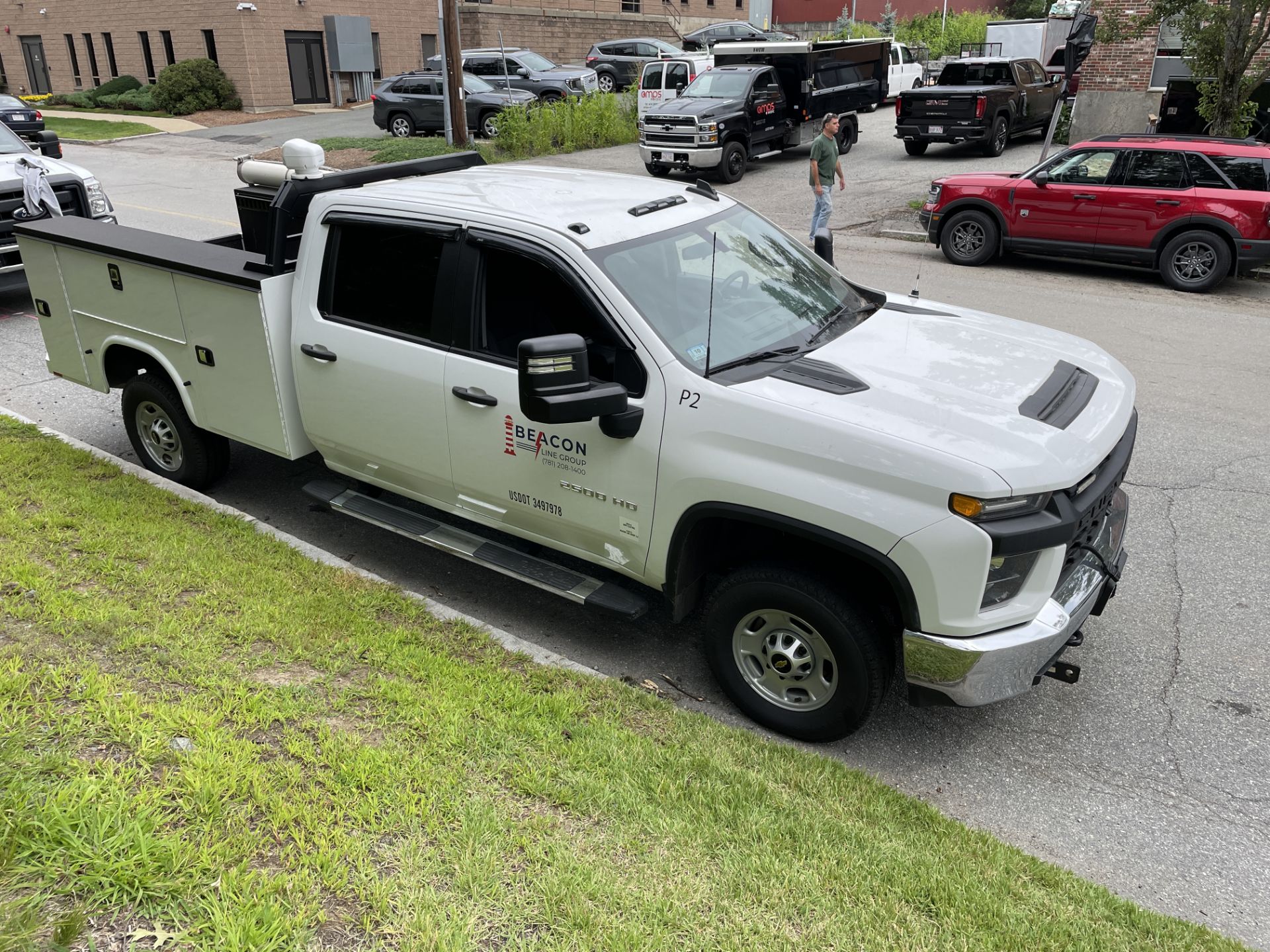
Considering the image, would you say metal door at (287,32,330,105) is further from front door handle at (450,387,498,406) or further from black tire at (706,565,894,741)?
black tire at (706,565,894,741)

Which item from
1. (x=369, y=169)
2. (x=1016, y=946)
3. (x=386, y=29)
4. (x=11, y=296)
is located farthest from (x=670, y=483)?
(x=386, y=29)

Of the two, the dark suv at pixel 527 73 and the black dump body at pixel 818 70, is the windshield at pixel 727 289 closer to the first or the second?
the black dump body at pixel 818 70

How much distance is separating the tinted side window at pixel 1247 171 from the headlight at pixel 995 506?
400 inches

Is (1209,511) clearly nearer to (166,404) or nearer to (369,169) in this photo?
(369,169)

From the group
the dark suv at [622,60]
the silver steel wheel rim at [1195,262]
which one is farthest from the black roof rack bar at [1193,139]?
the dark suv at [622,60]

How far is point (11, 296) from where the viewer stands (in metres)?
11.8

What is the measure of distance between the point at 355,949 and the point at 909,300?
4.07 metres

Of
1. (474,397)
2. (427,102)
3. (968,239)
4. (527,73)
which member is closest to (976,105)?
(968,239)

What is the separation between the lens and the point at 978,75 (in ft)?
70.3

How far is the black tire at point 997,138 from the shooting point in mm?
20781

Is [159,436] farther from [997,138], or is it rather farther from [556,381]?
[997,138]

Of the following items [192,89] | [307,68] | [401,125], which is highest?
[307,68]

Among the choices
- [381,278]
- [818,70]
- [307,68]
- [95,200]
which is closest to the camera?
[381,278]

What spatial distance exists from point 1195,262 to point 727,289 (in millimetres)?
9768
